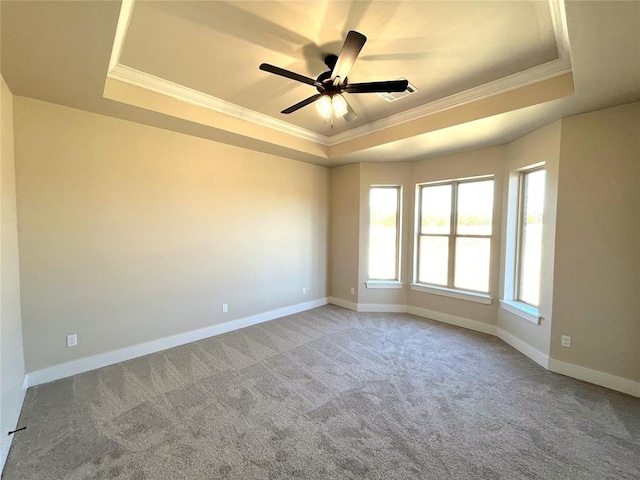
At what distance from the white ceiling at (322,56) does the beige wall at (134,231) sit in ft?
1.16

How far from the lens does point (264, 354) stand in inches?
122

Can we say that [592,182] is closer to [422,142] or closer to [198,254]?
Answer: [422,142]

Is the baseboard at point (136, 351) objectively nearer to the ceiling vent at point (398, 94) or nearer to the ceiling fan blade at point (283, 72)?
the ceiling fan blade at point (283, 72)

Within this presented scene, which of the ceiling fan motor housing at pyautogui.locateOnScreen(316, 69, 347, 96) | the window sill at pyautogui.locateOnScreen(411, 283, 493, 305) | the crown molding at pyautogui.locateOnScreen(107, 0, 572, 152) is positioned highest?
the crown molding at pyautogui.locateOnScreen(107, 0, 572, 152)

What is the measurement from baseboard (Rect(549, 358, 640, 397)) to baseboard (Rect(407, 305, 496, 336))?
3.08 ft

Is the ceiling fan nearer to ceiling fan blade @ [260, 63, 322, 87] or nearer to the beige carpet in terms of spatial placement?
Answer: ceiling fan blade @ [260, 63, 322, 87]

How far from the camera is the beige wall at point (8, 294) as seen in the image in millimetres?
1826

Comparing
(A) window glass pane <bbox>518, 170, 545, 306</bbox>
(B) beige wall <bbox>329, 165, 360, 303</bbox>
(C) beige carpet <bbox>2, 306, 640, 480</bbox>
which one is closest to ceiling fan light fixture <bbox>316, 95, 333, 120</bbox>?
(B) beige wall <bbox>329, 165, 360, 303</bbox>

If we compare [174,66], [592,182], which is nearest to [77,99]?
[174,66]

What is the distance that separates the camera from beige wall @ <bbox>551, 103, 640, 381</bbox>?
7.91ft

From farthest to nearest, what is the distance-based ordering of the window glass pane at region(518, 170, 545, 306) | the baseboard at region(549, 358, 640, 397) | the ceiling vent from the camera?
the window glass pane at region(518, 170, 545, 306), the ceiling vent, the baseboard at region(549, 358, 640, 397)

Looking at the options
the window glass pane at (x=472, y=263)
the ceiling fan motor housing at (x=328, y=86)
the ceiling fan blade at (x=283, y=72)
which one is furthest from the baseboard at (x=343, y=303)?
the ceiling fan blade at (x=283, y=72)

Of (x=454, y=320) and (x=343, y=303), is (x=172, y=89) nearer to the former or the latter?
(x=343, y=303)

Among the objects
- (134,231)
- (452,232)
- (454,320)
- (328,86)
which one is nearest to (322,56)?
(328,86)
